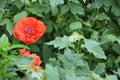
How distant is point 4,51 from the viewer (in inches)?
58.1

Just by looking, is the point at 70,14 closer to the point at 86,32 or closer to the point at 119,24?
the point at 86,32

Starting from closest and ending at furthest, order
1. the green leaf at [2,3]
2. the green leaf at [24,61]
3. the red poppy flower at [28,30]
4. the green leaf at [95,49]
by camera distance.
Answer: the green leaf at [24,61] < the green leaf at [95,49] < the red poppy flower at [28,30] < the green leaf at [2,3]

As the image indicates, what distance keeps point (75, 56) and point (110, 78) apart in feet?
1.57

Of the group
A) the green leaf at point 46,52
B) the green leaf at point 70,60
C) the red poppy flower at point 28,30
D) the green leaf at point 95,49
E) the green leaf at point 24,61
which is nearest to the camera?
the green leaf at point 24,61

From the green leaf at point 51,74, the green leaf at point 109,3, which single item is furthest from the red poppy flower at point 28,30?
the green leaf at point 51,74

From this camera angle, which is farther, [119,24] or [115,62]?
[119,24]

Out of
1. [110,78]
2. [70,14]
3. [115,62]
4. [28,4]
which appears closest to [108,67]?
[115,62]

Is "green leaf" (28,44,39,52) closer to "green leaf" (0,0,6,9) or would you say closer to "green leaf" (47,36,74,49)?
"green leaf" (0,0,6,9)

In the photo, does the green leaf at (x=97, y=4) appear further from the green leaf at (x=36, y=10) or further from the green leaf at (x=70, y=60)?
the green leaf at (x=70, y=60)

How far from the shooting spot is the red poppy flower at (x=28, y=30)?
1.92 m

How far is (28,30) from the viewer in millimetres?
1963

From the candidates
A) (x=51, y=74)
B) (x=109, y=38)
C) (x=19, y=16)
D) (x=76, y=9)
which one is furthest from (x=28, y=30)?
(x=51, y=74)

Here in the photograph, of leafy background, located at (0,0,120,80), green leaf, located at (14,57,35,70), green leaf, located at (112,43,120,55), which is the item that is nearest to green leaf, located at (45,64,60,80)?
green leaf, located at (14,57,35,70)

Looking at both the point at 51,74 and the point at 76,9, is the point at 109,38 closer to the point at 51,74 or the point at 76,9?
the point at 76,9
